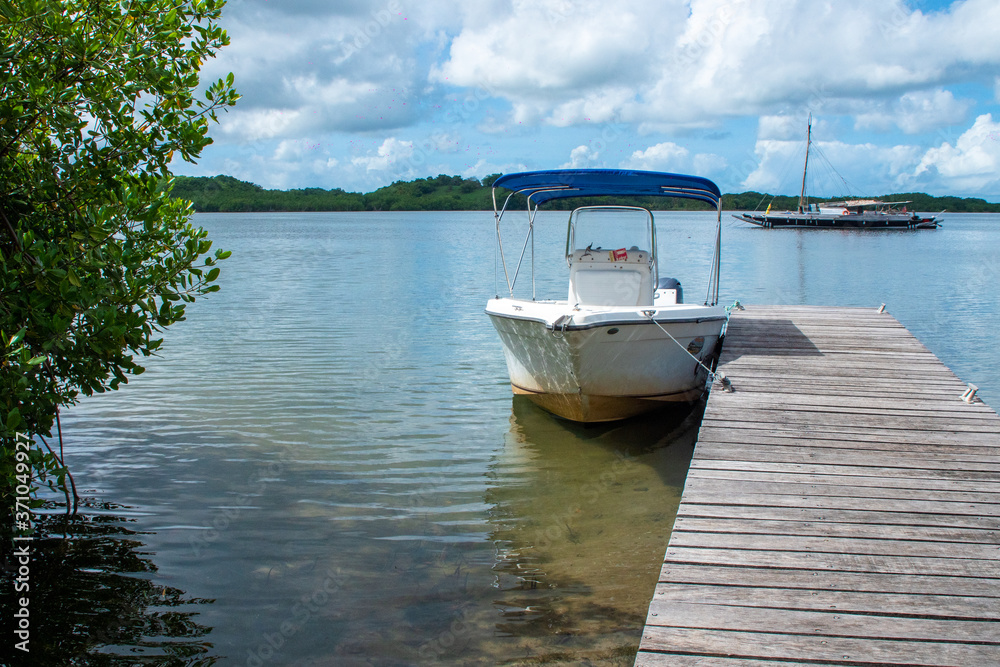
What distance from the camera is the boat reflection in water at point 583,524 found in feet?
14.5

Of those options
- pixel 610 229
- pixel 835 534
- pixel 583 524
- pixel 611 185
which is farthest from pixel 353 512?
pixel 611 185

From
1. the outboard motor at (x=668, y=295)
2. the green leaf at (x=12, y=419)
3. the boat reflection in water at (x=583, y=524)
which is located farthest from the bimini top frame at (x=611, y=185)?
the green leaf at (x=12, y=419)

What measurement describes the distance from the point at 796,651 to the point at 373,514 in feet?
12.8

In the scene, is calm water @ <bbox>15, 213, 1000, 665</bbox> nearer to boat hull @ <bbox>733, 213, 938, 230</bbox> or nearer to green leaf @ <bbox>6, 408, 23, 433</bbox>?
green leaf @ <bbox>6, 408, 23, 433</bbox>

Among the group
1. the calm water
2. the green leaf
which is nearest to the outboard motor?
the calm water

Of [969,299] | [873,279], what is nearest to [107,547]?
[969,299]

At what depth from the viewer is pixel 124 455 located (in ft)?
23.8

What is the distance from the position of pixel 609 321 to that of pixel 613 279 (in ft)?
5.25

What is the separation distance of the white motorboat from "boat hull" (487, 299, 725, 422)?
0.01m

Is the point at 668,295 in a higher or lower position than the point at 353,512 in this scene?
higher

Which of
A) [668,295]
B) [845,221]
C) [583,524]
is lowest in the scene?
[583,524]

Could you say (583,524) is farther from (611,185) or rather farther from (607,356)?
(611,185)

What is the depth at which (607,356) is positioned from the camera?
7.57m

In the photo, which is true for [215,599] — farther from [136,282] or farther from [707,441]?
[707,441]
